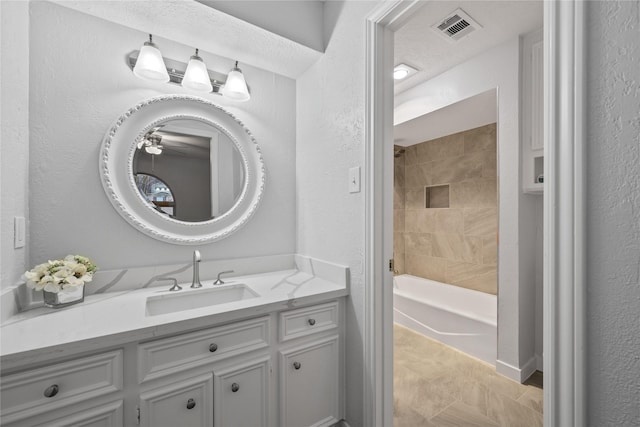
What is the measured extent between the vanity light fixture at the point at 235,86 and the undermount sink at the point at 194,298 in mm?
1108

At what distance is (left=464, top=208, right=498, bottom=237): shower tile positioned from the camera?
2.95 metres

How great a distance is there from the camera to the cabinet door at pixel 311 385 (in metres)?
1.28

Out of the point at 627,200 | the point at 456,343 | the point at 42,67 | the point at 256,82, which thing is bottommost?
the point at 456,343

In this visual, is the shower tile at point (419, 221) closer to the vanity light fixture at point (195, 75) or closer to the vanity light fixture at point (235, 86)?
the vanity light fixture at point (235, 86)

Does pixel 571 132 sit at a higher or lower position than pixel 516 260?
higher

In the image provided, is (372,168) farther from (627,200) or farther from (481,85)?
(481,85)

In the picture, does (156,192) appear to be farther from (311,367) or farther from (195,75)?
(311,367)

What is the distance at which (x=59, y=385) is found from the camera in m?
0.87

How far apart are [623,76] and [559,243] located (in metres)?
0.41

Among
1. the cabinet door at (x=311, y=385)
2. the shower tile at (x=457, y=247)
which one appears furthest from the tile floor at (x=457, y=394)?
the shower tile at (x=457, y=247)

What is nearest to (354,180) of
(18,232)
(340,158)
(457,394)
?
(340,158)

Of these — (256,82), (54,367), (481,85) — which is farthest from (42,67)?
(481,85)

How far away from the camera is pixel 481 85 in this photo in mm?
2090

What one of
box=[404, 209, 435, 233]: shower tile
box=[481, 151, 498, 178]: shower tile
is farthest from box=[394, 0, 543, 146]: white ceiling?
box=[404, 209, 435, 233]: shower tile
